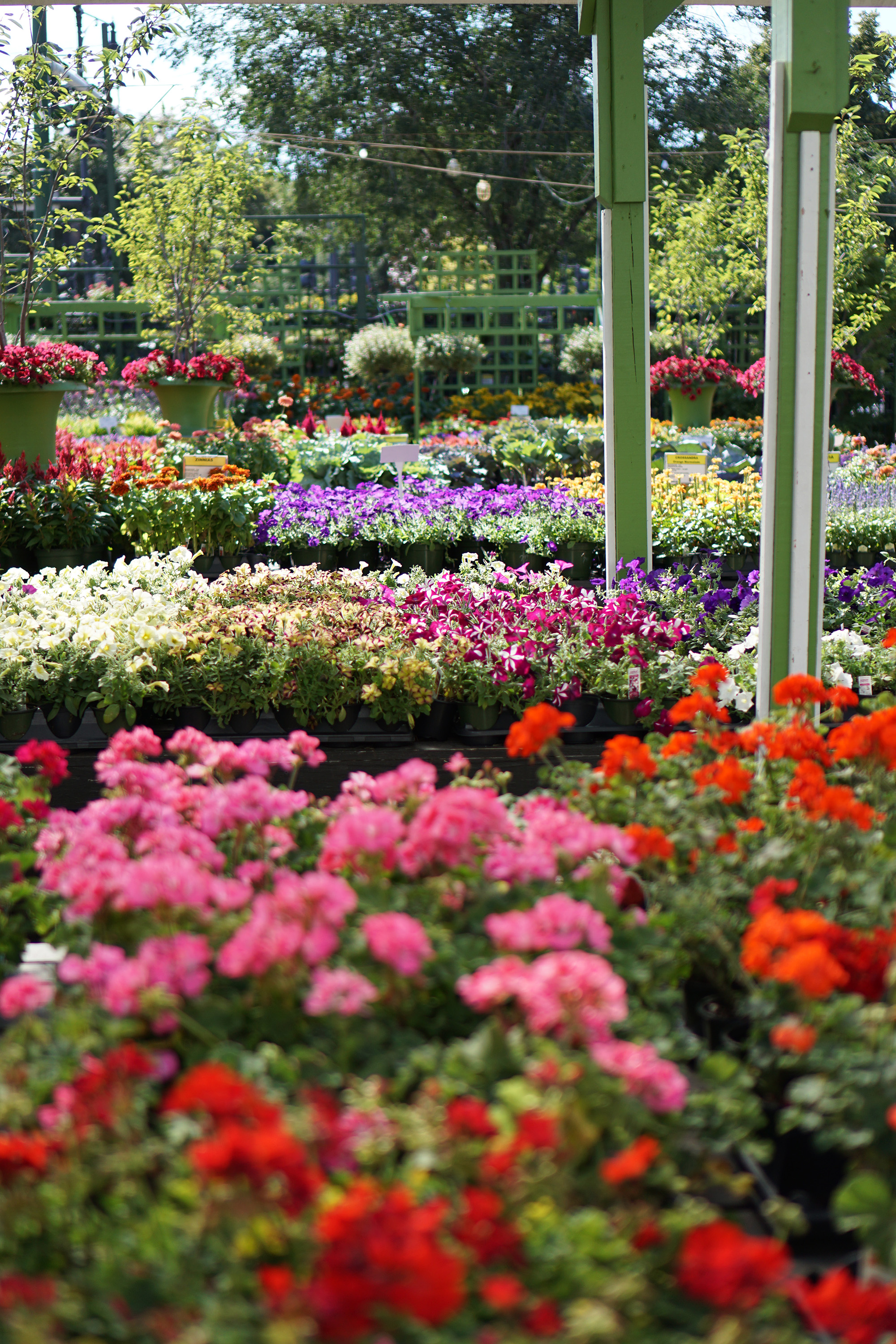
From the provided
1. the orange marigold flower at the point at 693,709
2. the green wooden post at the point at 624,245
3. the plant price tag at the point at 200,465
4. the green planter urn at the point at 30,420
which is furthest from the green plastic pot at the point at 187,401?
the orange marigold flower at the point at 693,709

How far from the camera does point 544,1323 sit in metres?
0.96

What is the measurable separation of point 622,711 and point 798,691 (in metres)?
1.90

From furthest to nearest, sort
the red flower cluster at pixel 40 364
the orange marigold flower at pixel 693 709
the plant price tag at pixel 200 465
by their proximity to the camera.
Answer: the plant price tag at pixel 200 465
the red flower cluster at pixel 40 364
the orange marigold flower at pixel 693 709

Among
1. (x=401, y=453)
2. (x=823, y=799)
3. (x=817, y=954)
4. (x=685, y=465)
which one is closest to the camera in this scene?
(x=817, y=954)

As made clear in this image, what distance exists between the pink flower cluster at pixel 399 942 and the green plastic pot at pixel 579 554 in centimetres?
553

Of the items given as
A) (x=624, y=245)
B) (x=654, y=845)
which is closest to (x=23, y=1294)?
(x=654, y=845)

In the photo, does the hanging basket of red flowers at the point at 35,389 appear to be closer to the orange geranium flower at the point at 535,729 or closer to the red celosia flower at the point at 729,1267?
the orange geranium flower at the point at 535,729

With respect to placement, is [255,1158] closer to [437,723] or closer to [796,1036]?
[796,1036]

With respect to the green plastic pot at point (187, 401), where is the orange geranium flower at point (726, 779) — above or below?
below

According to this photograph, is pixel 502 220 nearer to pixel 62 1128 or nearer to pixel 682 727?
pixel 682 727

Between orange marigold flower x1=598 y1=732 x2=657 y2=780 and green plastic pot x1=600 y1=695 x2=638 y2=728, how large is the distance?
2.01 metres

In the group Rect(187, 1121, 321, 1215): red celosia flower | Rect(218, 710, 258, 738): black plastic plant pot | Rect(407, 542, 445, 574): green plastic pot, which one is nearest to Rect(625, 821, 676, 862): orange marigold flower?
Rect(187, 1121, 321, 1215): red celosia flower

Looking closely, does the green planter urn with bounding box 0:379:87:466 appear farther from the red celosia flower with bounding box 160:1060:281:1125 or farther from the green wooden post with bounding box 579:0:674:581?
the red celosia flower with bounding box 160:1060:281:1125

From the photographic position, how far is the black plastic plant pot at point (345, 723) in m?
3.95
